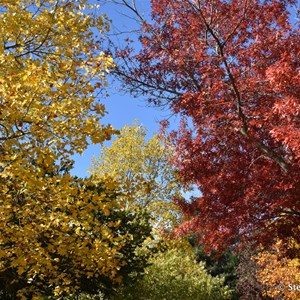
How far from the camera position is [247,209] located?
21.0ft

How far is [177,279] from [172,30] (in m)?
8.79

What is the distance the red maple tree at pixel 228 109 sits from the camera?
20.2 ft

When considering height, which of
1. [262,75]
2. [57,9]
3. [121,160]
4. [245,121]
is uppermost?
[121,160]

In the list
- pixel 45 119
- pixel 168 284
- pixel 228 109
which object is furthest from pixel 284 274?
pixel 45 119

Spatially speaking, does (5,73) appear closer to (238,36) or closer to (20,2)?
(20,2)

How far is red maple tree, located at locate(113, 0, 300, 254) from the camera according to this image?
615 cm

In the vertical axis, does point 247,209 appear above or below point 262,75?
below

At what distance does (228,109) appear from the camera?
6.58 meters

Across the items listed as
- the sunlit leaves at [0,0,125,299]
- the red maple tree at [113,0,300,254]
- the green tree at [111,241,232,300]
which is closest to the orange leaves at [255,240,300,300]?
the green tree at [111,241,232,300]

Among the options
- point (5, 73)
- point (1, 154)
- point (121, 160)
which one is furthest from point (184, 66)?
point (121, 160)

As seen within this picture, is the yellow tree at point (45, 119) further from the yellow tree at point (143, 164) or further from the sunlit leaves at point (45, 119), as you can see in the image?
the yellow tree at point (143, 164)

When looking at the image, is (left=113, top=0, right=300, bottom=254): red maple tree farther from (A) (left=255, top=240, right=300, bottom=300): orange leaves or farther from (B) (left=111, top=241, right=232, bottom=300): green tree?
(A) (left=255, top=240, right=300, bottom=300): orange leaves

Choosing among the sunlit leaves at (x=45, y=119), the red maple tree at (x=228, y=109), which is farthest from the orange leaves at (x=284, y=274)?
the sunlit leaves at (x=45, y=119)

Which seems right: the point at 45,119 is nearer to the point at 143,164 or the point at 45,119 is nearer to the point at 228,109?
the point at 228,109
